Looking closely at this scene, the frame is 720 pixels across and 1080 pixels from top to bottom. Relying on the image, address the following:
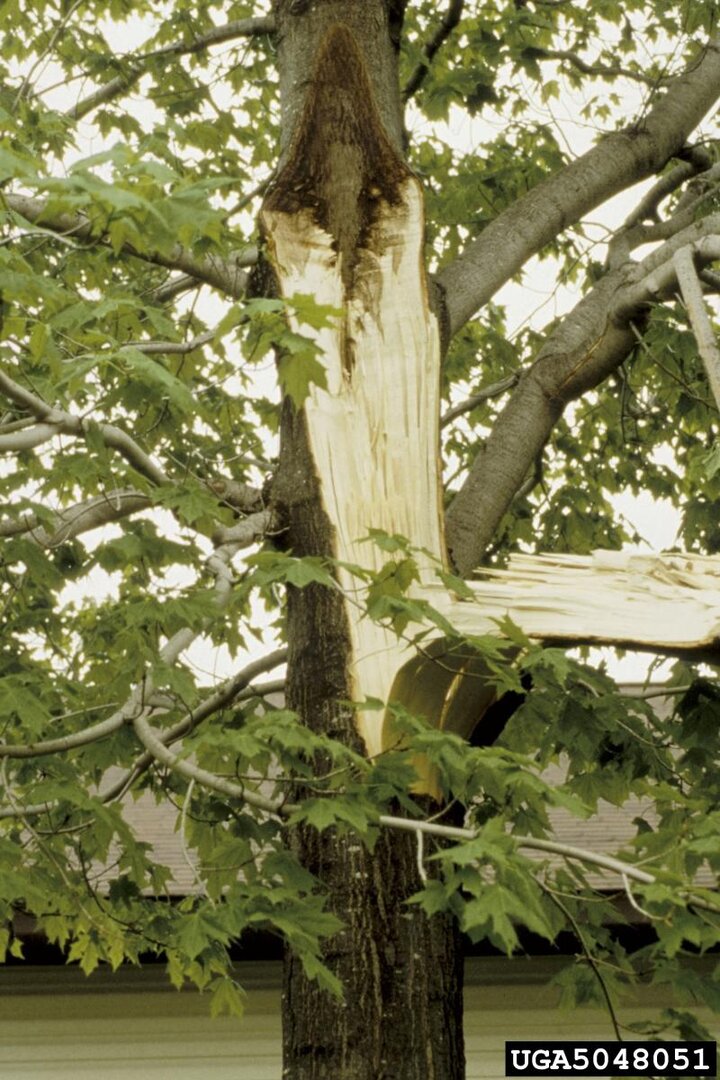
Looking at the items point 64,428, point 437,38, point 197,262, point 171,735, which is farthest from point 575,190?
point 171,735

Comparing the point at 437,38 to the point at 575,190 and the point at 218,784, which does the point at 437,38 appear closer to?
the point at 575,190

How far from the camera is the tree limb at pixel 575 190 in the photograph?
5.60 m

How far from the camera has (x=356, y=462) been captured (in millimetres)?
4797

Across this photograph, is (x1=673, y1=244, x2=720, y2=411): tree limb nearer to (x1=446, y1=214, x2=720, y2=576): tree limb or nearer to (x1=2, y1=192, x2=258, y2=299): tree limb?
(x1=446, y1=214, x2=720, y2=576): tree limb

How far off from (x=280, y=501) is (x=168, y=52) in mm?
3124

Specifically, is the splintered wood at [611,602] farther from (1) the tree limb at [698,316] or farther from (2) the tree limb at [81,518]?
(2) the tree limb at [81,518]

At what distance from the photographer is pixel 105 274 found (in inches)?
293

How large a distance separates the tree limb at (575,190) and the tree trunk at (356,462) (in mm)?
471

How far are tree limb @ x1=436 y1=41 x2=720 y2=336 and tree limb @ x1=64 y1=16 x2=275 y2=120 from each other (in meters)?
1.50

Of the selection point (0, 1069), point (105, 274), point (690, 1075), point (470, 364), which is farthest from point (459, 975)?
point (0, 1069)

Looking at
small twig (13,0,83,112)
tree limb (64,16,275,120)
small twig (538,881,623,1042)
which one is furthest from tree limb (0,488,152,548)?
tree limb (64,16,275,120)

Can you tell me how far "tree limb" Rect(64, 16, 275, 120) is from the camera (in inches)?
260

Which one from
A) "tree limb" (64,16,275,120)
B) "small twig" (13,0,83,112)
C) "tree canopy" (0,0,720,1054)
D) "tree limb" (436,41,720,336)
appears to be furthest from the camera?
"tree limb" (64,16,275,120)

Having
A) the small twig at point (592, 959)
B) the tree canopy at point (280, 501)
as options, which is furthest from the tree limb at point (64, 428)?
the small twig at point (592, 959)
